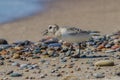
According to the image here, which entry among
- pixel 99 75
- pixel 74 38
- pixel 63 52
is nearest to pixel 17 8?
pixel 63 52

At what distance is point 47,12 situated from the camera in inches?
719

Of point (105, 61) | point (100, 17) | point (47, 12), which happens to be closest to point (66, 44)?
point (105, 61)

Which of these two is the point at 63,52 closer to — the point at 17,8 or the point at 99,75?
the point at 99,75

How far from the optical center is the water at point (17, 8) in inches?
688

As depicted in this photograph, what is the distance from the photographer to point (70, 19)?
54.6 ft

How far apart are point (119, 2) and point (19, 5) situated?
367cm

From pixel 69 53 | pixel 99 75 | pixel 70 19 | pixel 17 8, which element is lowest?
pixel 99 75

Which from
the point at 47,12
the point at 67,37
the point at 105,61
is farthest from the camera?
the point at 47,12

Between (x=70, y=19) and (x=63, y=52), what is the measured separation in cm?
650

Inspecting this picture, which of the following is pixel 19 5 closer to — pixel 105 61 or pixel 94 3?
pixel 94 3

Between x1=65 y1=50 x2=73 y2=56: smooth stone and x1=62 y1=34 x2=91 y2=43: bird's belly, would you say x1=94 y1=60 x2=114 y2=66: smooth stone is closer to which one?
x1=62 y1=34 x2=91 y2=43: bird's belly

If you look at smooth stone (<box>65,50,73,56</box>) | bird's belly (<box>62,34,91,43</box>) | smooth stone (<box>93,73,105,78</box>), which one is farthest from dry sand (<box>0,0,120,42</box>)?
smooth stone (<box>93,73,105,78</box>)

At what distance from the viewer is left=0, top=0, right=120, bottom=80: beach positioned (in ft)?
27.0

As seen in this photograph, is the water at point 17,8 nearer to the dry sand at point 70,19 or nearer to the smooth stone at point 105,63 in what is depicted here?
the dry sand at point 70,19
